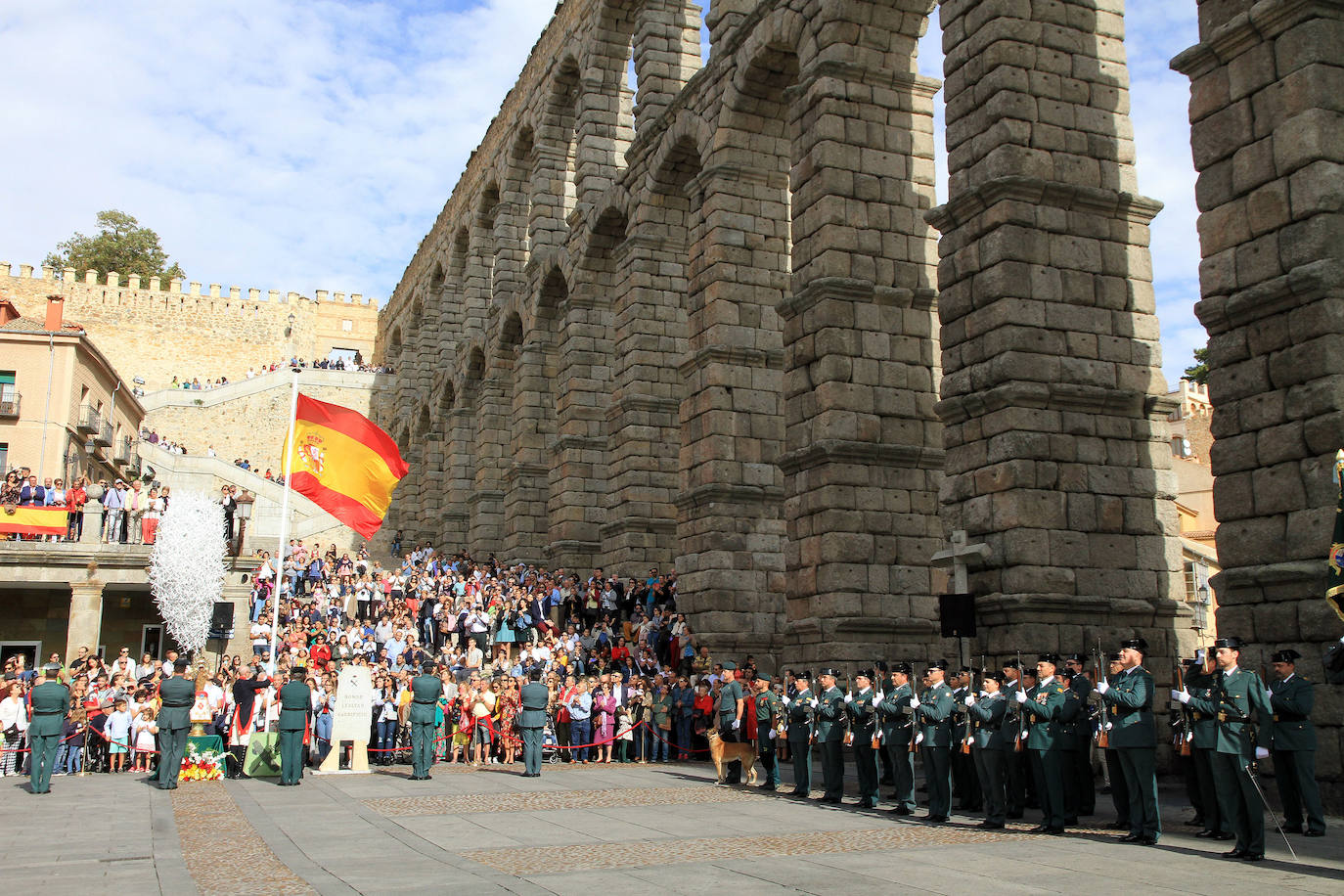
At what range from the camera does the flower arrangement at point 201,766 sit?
1419cm

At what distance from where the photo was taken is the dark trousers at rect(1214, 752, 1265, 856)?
7.65 m

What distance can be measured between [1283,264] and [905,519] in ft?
22.8

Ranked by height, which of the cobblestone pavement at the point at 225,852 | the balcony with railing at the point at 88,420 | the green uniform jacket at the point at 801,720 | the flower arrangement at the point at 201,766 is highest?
the balcony with railing at the point at 88,420

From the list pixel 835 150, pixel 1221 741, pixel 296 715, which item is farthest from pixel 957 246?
pixel 296 715

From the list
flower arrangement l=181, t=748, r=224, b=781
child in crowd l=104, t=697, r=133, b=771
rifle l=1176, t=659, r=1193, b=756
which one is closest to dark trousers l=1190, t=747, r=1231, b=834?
rifle l=1176, t=659, r=1193, b=756

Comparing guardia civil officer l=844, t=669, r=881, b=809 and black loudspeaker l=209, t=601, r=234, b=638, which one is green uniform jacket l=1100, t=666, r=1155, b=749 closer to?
guardia civil officer l=844, t=669, r=881, b=809

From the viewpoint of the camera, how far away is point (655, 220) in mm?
23625

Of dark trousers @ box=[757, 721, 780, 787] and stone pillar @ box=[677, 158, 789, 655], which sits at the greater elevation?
stone pillar @ box=[677, 158, 789, 655]

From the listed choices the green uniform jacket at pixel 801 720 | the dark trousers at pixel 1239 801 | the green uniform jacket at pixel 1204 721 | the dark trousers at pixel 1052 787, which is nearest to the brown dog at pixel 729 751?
the green uniform jacket at pixel 801 720

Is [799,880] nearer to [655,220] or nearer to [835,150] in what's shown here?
[835,150]

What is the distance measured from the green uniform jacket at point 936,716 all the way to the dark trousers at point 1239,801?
2501 mm

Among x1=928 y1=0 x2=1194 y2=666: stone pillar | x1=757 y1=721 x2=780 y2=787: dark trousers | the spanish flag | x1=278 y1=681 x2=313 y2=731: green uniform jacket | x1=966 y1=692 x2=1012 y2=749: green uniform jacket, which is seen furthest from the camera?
the spanish flag

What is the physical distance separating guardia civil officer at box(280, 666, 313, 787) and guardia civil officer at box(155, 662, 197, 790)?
1.07 metres

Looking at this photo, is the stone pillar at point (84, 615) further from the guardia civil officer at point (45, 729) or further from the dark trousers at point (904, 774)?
the dark trousers at point (904, 774)
